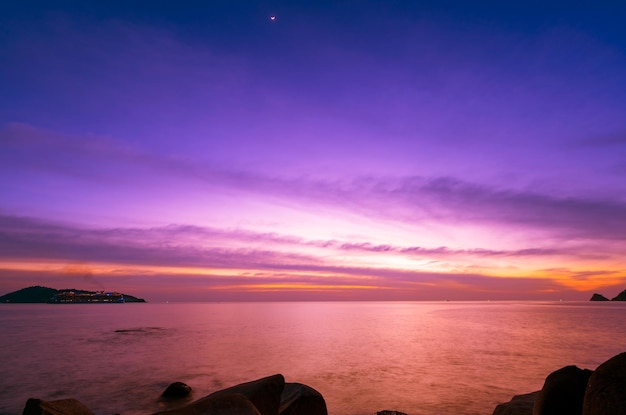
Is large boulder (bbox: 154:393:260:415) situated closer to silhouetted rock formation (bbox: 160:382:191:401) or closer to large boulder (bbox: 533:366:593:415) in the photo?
large boulder (bbox: 533:366:593:415)

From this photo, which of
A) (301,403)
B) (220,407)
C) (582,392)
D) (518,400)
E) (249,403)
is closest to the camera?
(220,407)

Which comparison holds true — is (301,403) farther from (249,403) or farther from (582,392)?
(582,392)

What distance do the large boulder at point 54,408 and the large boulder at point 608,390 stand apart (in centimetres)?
1026

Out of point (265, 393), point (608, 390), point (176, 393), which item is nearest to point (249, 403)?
point (265, 393)

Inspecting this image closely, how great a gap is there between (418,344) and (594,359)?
17.5m

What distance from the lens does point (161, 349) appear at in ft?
139

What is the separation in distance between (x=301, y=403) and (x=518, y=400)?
6.39 m

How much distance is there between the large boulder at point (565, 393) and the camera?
8078mm

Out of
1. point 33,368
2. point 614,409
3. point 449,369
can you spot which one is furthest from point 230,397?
point 33,368

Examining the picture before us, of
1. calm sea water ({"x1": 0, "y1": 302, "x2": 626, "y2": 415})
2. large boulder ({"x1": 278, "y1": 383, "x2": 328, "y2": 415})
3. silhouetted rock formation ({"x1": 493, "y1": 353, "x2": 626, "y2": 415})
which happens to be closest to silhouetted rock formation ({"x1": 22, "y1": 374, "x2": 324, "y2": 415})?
large boulder ({"x1": 278, "y1": 383, "x2": 328, "y2": 415})

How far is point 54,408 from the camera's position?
893cm

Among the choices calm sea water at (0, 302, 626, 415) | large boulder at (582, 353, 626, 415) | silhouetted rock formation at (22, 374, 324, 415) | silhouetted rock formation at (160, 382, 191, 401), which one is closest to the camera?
large boulder at (582, 353, 626, 415)

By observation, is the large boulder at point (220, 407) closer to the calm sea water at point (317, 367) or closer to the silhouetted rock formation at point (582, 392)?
the silhouetted rock formation at point (582, 392)

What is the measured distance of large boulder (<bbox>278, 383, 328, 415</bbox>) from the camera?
10.6 metres
